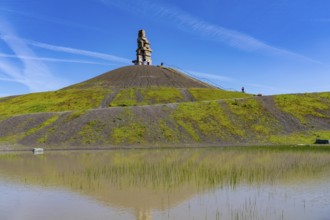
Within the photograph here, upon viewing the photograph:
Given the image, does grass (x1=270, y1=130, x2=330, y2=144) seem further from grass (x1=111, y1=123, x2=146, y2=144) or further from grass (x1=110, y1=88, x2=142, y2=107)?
grass (x1=110, y1=88, x2=142, y2=107)

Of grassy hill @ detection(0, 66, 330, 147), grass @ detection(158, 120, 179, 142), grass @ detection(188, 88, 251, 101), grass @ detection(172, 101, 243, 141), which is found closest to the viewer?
grass @ detection(158, 120, 179, 142)

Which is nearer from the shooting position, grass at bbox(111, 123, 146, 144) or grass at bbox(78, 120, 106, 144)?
grass at bbox(111, 123, 146, 144)

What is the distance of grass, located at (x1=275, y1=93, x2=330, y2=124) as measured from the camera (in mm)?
95562

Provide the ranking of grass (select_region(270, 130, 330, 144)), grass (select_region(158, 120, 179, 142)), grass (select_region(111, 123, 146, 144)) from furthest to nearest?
grass (select_region(158, 120, 179, 142)) → grass (select_region(111, 123, 146, 144)) → grass (select_region(270, 130, 330, 144))

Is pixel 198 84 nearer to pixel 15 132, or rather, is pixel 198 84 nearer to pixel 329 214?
pixel 15 132

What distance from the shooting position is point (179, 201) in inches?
887

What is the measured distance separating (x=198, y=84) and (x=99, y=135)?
11197cm

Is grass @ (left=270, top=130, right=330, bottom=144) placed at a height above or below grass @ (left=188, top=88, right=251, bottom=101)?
below

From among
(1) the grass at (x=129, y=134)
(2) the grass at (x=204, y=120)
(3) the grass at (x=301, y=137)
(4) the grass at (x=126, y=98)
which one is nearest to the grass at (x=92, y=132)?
(1) the grass at (x=129, y=134)

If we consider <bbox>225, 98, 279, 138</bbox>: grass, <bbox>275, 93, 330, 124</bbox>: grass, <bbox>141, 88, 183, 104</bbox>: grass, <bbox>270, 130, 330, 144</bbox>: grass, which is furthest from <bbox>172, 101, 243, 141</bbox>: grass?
<bbox>141, 88, 183, 104</bbox>: grass

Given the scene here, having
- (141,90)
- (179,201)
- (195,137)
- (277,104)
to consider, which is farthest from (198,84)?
(179,201)

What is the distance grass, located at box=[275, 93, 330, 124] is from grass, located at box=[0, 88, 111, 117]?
68.4 metres

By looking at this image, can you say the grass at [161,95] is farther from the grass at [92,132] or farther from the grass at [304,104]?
the grass at [92,132]

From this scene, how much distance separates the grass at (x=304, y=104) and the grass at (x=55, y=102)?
68444 mm
